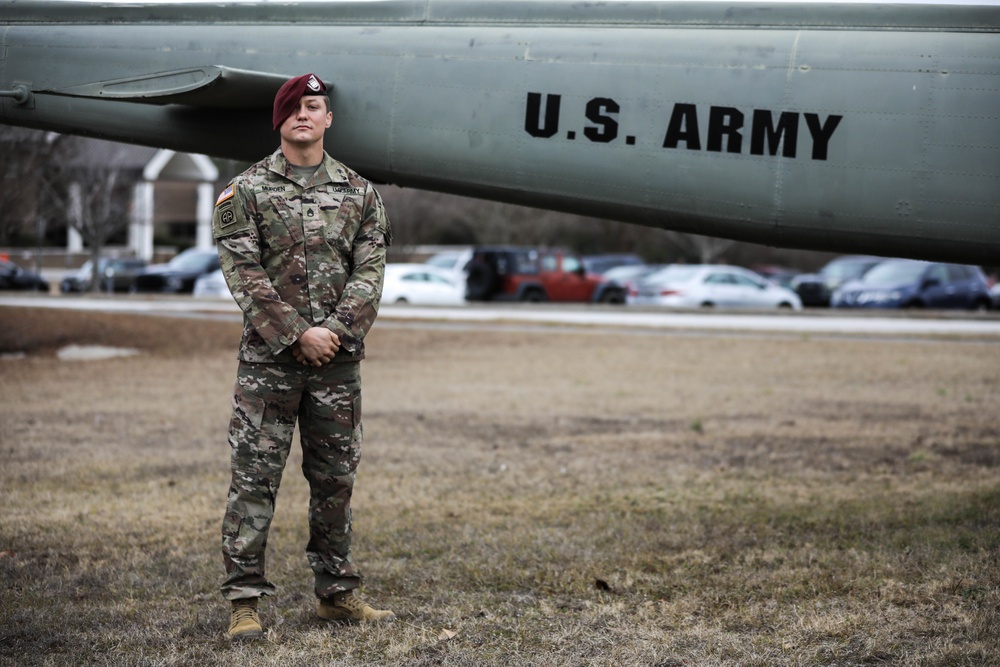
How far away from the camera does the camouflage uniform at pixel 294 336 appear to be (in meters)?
4.38

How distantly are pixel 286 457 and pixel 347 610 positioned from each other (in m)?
0.71

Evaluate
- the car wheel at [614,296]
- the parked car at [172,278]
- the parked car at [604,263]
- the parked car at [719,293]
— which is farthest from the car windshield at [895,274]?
the parked car at [172,278]

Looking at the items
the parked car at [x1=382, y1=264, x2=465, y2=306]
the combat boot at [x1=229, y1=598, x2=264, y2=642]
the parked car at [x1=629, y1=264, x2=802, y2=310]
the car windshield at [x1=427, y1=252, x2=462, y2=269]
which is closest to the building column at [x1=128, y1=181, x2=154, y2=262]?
the car windshield at [x1=427, y1=252, x2=462, y2=269]

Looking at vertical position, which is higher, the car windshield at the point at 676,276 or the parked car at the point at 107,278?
the car windshield at the point at 676,276

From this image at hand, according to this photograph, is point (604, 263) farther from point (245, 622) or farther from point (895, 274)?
point (245, 622)

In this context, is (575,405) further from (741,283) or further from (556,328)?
(741,283)

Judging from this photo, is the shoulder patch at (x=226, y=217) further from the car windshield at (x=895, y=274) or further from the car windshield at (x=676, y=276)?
the car windshield at (x=895, y=274)

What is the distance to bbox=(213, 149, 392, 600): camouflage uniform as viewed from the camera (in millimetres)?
4383

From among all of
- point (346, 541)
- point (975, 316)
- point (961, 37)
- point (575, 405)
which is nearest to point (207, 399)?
point (575, 405)

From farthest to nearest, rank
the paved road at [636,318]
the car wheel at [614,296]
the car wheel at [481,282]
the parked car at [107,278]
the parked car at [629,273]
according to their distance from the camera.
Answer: the parked car at [107,278]
the parked car at [629,273]
the car wheel at [614,296]
the car wheel at [481,282]
the paved road at [636,318]

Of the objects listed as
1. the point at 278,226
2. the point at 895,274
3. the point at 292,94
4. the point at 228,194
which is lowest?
the point at 895,274

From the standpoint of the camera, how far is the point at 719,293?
29.4m

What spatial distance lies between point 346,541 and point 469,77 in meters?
2.93

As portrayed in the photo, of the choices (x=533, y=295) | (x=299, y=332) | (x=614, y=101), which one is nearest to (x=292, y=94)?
(x=299, y=332)
